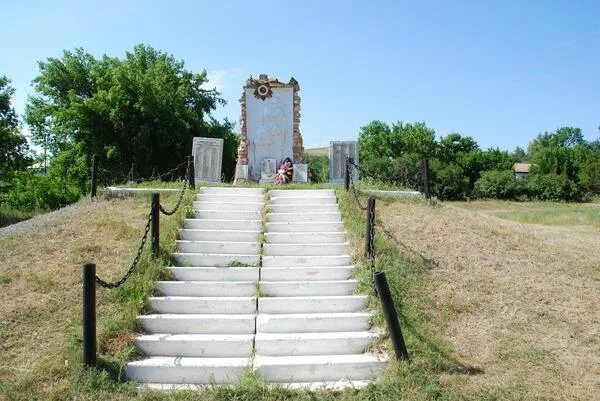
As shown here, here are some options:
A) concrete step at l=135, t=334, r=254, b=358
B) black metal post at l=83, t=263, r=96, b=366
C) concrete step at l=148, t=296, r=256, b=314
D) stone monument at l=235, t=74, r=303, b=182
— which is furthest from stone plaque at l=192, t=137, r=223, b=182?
black metal post at l=83, t=263, r=96, b=366

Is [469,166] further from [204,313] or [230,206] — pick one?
[204,313]

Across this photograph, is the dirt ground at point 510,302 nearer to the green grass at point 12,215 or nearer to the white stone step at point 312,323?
the white stone step at point 312,323

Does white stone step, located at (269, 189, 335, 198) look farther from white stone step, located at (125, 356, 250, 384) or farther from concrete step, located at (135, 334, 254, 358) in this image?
white stone step, located at (125, 356, 250, 384)

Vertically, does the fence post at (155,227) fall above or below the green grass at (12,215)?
above

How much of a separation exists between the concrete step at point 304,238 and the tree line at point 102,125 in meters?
15.2

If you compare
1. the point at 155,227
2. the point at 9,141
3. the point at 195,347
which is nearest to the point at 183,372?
the point at 195,347

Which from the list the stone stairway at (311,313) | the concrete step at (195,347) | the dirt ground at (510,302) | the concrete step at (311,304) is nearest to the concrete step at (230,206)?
the stone stairway at (311,313)

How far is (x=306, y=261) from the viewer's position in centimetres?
784

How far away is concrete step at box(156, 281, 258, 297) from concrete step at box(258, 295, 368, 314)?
0.39 meters

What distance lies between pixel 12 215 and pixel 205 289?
65.0 feet

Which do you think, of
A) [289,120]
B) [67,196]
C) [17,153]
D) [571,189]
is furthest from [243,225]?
[571,189]

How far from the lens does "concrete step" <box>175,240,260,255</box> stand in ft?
26.6

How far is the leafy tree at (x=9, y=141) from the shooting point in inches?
843

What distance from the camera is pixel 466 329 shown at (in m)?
6.13
